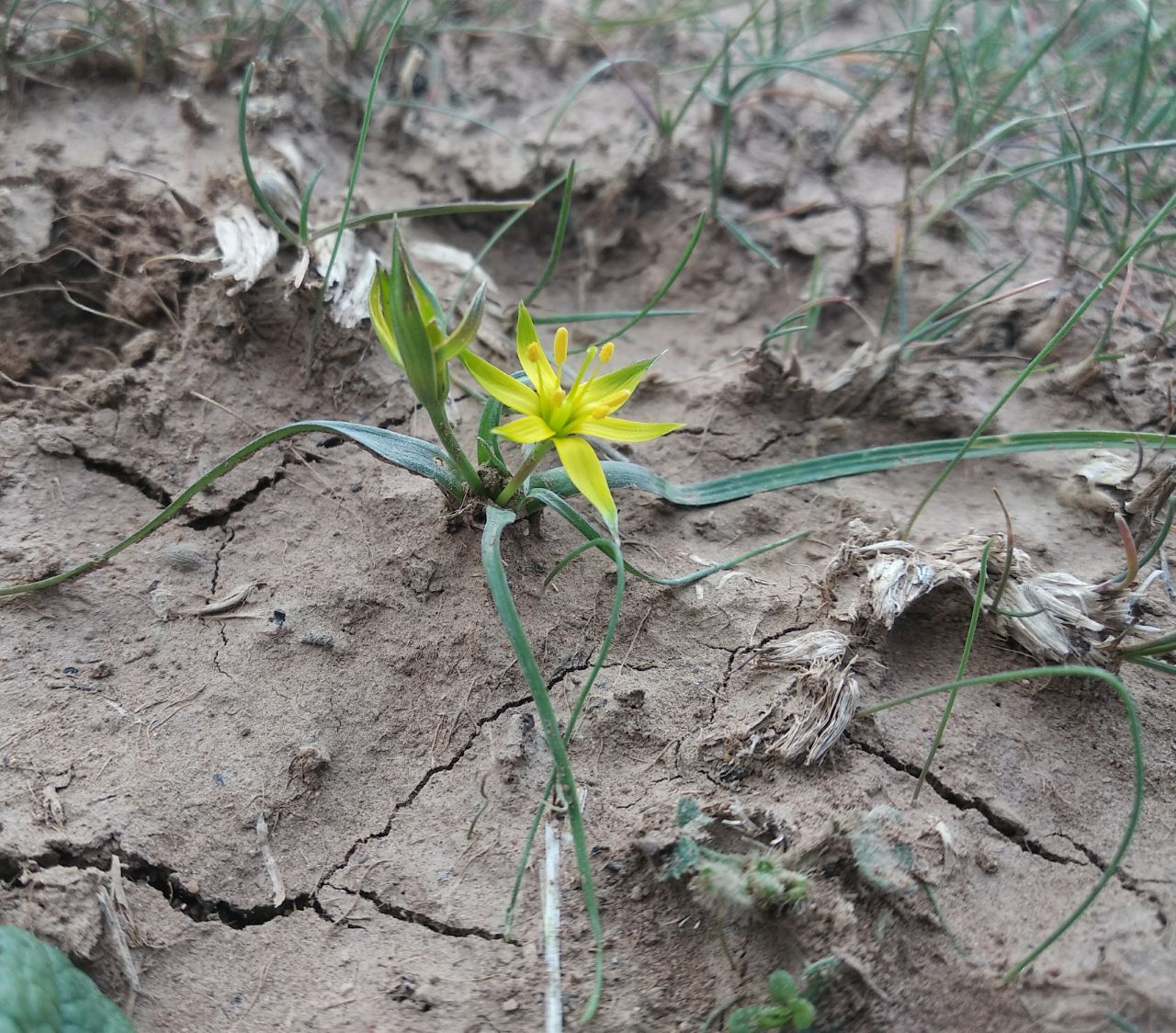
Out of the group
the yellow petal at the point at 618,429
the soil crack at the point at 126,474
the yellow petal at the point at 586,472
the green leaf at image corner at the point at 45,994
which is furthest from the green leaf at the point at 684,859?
the soil crack at the point at 126,474

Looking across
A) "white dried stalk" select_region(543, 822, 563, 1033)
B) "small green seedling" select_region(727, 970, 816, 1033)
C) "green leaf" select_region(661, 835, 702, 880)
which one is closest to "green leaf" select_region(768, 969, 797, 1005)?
"small green seedling" select_region(727, 970, 816, 1033)

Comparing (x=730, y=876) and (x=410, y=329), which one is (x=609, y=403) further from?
(x=730, y=876)

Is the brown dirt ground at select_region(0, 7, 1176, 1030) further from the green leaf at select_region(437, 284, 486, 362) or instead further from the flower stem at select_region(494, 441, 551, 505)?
the green leaf at select_region(437, 284, 486, 362)

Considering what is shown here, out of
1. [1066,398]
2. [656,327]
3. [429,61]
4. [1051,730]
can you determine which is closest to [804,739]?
[1051,730]

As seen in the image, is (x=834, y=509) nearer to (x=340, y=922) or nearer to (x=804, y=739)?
(x=804, y=739)

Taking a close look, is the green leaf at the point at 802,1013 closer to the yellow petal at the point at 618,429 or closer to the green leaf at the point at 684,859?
the green leaf at the point at 684,859
